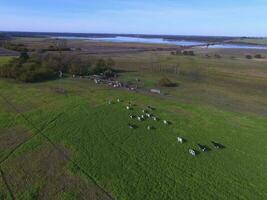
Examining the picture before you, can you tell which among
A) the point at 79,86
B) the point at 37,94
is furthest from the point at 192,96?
the point at 37,94

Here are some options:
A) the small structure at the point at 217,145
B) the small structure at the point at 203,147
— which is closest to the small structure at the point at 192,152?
the small structure at the point at 203,147

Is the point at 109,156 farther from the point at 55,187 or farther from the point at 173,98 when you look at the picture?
the point at 173,98

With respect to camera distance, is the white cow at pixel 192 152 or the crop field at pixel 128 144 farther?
the white cow at pixel 192 152

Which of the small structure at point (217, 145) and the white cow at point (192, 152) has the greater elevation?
the white cow at point (192, 152)

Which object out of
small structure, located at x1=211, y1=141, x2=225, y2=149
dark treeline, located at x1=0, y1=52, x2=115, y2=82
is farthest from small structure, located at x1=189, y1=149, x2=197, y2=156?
dark treeline, located at x1=0, y1=52, x2=115, y2=82

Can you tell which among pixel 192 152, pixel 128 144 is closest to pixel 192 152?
pixel 192 152

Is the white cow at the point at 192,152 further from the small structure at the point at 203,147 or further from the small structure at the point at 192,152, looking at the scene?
the small structure at the point at 203,147

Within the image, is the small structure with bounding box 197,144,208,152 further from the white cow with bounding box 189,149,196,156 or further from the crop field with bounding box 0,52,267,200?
the white cow with bounding box 189,149,196,156
